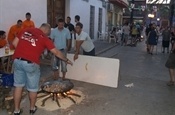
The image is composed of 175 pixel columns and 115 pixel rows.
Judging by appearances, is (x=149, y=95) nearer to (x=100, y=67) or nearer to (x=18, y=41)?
(x=100, y=67)

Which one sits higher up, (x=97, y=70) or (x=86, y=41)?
(x=86, y=41)

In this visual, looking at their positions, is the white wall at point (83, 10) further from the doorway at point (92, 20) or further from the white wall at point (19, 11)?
the white wall at point (19, 11)

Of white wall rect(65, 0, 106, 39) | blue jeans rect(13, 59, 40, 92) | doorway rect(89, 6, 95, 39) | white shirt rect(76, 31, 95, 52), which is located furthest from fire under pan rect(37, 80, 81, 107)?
doorway rect(89, 6, 95, 39)

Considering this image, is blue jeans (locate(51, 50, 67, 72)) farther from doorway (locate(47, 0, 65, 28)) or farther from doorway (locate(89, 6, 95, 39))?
doorway (locate(89, 6, 95, 39))

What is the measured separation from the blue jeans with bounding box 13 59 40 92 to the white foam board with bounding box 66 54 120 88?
250cm

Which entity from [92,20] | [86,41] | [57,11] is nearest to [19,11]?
[57,11]

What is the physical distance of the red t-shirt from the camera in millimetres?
4281

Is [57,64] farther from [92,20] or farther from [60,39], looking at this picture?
[92,20]

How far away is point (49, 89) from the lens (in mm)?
5309

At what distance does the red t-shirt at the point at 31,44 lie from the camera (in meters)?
4.28

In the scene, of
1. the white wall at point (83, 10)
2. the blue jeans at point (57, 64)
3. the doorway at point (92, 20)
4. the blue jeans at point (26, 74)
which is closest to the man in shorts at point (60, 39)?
the blue jeans at point (57, 64)

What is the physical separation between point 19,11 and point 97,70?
4.89 metres

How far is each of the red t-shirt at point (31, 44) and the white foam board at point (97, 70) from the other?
8.57 ft

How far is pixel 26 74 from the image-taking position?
4.52 meters
